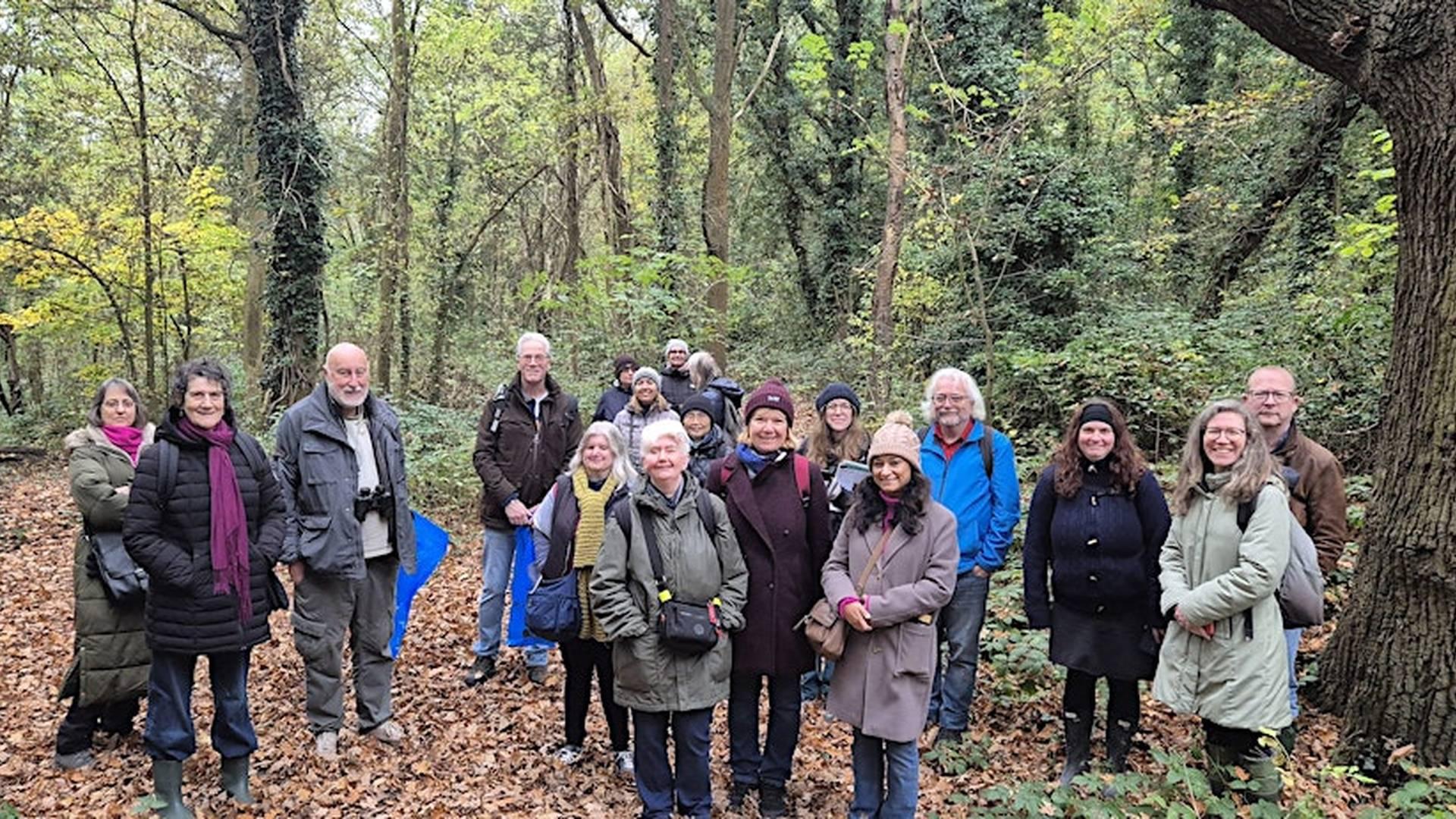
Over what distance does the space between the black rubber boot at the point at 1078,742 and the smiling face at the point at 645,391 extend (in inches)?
130

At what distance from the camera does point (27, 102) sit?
15.8 meters

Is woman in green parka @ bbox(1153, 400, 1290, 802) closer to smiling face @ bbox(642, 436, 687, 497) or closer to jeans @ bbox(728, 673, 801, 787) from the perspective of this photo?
jeans @ bbox(728, 673, 801, 787)

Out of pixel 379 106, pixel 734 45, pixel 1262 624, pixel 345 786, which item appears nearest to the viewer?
pixel 1262 624

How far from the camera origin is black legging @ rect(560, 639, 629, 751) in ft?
14.9

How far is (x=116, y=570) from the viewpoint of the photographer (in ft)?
14.5

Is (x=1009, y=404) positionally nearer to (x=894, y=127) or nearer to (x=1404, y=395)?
(x=894, y=127)

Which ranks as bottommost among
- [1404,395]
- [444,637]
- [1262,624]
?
[444,637]

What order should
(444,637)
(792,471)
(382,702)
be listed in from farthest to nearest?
(444,637) → (382,702) → (792,471)

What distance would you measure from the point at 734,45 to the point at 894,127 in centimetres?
313

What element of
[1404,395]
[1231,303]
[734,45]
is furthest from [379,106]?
[1404,395]

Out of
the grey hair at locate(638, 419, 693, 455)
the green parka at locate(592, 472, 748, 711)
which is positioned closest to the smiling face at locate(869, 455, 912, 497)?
the green parka at locate(592, 472, 748, 711)

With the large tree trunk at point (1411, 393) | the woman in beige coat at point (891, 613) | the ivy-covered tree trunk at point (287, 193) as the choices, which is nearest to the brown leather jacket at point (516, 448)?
the woman in beige coat at point (891, 613)

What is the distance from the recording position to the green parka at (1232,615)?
350 cm

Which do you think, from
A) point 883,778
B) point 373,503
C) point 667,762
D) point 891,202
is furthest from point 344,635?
point 891,202
